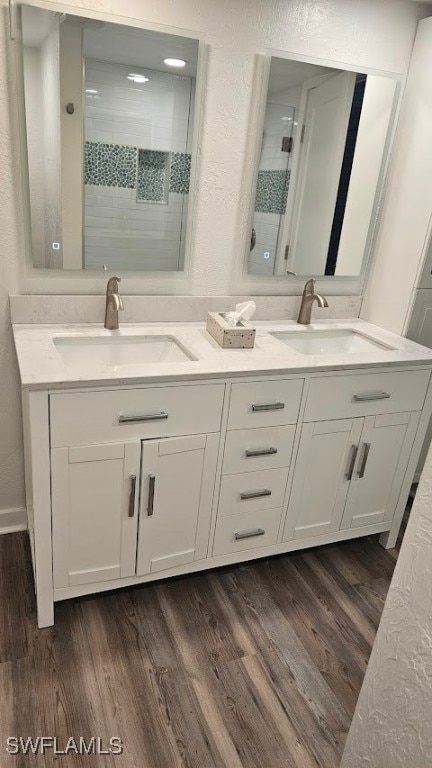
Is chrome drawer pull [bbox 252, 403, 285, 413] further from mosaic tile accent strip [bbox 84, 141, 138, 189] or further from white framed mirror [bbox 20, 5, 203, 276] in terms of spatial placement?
mosaic tile accent strip [bbox 84, 141, 138, 189]

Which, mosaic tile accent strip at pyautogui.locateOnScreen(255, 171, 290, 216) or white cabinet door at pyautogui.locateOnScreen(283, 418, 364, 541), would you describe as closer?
white cabinet door at pyautogui.locateOnScreen(283, 418, 364, 541)

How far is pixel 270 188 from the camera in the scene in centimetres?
219

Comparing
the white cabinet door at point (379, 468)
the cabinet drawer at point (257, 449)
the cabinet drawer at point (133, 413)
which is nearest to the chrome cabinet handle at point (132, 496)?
the cabinet drawer at point (133, 413)

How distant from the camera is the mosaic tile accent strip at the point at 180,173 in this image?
201 cm

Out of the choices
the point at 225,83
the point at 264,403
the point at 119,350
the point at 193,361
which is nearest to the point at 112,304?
the point at 119,350

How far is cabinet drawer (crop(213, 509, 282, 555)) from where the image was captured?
2.02 m

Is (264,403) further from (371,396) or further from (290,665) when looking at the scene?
(290,665)

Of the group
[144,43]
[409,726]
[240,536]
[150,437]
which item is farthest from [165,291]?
[409,726]

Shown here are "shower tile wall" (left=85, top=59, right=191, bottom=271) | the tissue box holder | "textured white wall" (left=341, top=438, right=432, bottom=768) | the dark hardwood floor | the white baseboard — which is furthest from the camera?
the white baseboard

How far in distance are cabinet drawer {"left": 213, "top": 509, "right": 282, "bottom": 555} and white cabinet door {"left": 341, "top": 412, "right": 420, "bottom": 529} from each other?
35 cm

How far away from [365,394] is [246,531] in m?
0.69

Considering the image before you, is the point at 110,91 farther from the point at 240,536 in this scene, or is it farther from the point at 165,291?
the point at 240,536

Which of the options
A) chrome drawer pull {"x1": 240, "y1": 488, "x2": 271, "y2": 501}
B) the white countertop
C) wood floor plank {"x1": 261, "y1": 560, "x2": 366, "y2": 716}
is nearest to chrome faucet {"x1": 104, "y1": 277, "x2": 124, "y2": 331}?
the white countertop

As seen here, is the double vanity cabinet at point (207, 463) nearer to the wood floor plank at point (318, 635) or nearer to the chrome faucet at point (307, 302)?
the wood floor plank at point (318, 635)
